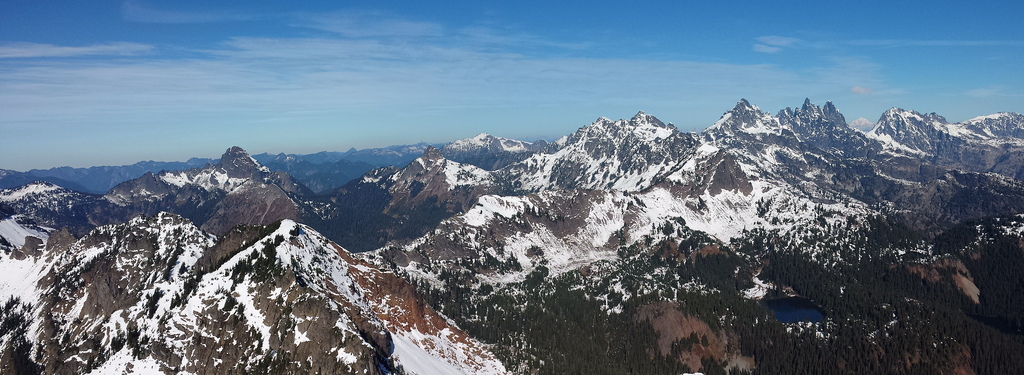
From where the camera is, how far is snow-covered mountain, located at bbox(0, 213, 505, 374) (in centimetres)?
11100

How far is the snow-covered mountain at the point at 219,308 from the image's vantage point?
364 feet

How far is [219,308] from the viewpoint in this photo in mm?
118750

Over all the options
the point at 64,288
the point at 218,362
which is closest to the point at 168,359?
the point at 218,362

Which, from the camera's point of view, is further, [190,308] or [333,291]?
[333,291]

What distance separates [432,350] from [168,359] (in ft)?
201

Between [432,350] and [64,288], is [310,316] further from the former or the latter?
[64,288]

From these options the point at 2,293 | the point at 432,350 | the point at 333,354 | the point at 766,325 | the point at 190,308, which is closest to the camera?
the point at 333,354

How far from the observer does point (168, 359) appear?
111 meters

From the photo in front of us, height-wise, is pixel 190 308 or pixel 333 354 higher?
pixel 190 308

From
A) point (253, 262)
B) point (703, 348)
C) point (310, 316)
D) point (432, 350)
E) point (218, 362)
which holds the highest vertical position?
point (253, 262)

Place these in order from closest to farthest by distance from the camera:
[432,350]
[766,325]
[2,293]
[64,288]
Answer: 1. [432,350]
2. [64,288]
3. [2,293]
4. [766,325]

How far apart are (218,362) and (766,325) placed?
178 metres

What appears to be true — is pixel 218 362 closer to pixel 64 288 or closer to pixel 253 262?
pixel 253 262

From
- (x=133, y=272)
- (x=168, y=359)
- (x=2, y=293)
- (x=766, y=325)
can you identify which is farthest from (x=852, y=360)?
(x=2, y=293)
